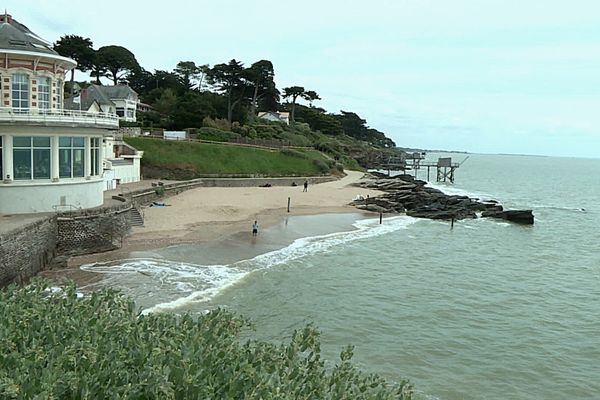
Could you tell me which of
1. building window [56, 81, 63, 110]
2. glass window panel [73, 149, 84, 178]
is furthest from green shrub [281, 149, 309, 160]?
glass window panel [73, 149, 84, 178]

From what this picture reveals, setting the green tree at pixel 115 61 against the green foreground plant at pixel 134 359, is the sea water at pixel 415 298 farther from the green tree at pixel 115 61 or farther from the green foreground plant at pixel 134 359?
the green tree at pixel 115 61

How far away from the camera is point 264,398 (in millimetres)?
6016

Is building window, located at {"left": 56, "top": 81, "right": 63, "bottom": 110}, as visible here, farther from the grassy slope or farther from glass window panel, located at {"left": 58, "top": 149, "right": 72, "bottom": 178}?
the grassy slope

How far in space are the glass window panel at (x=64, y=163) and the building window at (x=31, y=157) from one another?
0.54 meters

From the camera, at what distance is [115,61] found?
83.8 metres

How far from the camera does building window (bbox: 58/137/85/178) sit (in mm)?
24922

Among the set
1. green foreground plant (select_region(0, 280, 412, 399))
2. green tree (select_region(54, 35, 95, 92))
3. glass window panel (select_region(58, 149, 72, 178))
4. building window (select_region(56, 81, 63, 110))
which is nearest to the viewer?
green foreground plant (select_region(0, 280, 412, 399))

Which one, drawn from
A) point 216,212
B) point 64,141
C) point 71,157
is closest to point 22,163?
point 64,141

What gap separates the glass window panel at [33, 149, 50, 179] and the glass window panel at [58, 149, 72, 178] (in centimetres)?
53

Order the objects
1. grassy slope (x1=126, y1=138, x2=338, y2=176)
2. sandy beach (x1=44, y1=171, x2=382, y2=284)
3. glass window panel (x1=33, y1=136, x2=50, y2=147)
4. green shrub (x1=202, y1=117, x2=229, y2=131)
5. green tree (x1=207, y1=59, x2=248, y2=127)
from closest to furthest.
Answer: glass window panel (x1=33, y1=136, x2=50, y2=147) < sandy beach (x1=44, y1=171, x2=382, y2=284) < grassy slope (x1=126, y1=138, x2=338, y2=176) < green shrub (x1=202, y1=117, x2=229, y2=131) < green tree (x1=207, y1=59, x2=248, y2=127)

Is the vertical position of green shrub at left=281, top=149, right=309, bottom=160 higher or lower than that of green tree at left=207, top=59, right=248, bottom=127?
lower

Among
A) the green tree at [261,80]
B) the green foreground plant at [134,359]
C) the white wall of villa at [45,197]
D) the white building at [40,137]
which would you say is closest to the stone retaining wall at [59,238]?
the white wall of villa at [45,197]

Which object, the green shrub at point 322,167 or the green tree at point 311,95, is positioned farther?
the green tree at point 311,95

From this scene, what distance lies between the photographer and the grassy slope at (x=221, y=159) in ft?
169
